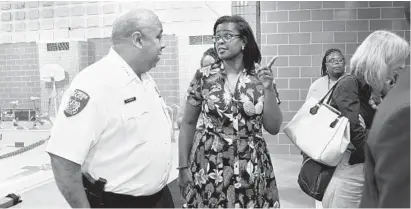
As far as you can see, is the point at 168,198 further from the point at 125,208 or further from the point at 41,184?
the point at 41,184

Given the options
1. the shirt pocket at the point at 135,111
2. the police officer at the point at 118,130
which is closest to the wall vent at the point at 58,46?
the police officer at the point at 118,130

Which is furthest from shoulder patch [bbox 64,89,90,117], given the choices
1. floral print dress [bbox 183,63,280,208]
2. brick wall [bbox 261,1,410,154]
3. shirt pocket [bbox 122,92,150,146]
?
brick wall [bbox 261,1,410,154]

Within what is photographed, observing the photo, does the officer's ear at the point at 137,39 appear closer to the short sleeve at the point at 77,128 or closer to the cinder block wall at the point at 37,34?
the short sleeve at the point at 77,128

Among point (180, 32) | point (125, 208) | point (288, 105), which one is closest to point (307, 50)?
point (288, 105)

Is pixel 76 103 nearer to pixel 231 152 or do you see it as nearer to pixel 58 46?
pixel 231 152

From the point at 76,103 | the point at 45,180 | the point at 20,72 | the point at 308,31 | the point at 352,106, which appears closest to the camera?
the point at 76,103

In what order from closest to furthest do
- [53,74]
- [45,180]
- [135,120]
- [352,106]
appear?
[135,120], [352,106], [45,180], [53,74]

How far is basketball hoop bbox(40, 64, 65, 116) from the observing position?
264 inches

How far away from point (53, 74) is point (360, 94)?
5805mm

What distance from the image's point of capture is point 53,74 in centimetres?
670

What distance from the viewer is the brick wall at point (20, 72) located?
6.95 meters

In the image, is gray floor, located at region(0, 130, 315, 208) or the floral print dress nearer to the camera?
the floral print dress

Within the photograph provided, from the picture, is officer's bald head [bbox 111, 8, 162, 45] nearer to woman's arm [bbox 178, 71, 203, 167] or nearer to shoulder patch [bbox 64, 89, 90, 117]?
shoulder patch [bbox 64, 89, 90, 117]

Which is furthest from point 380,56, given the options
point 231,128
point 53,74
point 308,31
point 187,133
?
point 53,74
